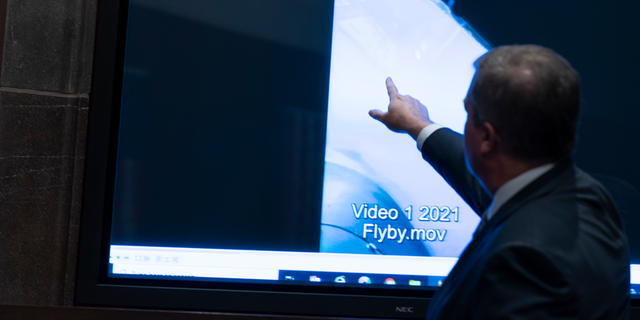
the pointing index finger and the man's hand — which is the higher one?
the pointing index finger

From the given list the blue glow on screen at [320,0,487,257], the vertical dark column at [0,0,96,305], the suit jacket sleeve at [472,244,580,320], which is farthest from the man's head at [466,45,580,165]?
the vertical dark column at [0,0,96,305]

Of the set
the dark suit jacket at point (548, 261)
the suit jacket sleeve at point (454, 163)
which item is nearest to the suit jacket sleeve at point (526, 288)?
the dark suit jacket at point (548, 261)

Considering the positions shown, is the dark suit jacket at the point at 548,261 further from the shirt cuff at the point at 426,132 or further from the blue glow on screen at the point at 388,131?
the blue glow on screen at the point at 388,131

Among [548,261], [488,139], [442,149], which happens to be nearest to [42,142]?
[442,149]

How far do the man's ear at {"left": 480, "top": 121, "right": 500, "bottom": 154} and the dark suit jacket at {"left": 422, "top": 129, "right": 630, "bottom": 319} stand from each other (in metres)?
0.09

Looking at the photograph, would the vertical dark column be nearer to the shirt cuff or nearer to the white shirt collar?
the shirt cuff

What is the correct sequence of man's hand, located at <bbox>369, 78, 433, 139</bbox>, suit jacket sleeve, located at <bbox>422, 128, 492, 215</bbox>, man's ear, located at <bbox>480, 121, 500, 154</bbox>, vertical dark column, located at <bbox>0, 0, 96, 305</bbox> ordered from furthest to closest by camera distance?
vertical dark column, located at <bbox>0, 0, 96, 305</bbox> < man's hand, located at <bbox>369, 78, 433, 139</bbox> < suit jacket sleeve, located at <bbox>422, 128, 492, 215</bbox> < man's ear, located at <bbox>480, 121, 500, 154</bbox>

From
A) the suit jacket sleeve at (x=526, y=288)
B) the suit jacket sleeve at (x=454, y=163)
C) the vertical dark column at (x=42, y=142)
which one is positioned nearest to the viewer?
the suit jacket sleeve at (x=526, y=288)

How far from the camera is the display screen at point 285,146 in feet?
4.72

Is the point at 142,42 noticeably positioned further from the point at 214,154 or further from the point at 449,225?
the point at 449,225

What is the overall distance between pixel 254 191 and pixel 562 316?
0.98 m

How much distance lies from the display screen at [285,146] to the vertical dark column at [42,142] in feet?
0.50

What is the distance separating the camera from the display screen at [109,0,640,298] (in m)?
1.44

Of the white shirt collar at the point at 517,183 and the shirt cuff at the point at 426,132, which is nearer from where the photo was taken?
the white shirt collar at the point at 517,183
